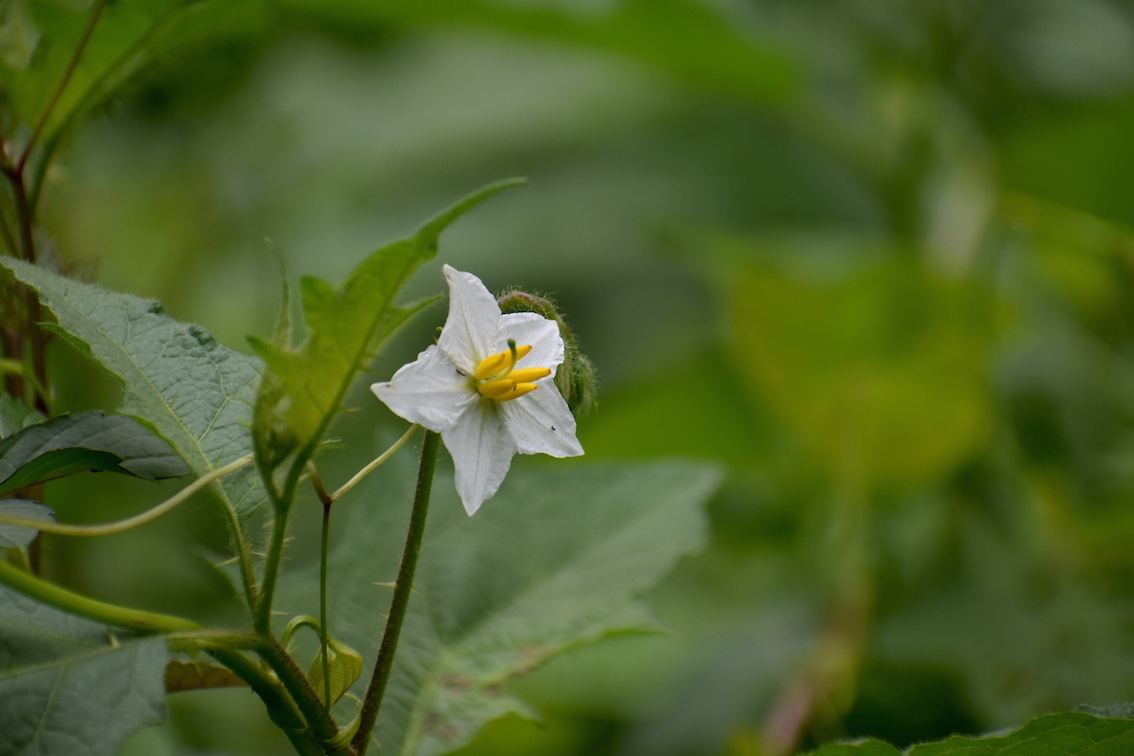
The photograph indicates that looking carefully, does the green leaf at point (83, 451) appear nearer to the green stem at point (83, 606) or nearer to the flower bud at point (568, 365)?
the green stem at point (83, 606)

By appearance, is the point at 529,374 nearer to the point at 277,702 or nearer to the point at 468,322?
the point at 468,322

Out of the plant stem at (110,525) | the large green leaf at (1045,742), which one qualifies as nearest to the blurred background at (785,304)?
the plant stem at (110,525)

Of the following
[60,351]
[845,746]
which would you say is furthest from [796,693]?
[60,351]

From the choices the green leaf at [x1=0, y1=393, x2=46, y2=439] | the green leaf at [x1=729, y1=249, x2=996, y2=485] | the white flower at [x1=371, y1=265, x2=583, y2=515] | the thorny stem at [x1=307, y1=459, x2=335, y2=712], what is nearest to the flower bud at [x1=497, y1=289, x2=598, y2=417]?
the white flower at [x1=371, y1=265, x2=583, y2=515]

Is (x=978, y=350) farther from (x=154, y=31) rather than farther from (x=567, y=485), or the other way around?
(x=154, y=31)

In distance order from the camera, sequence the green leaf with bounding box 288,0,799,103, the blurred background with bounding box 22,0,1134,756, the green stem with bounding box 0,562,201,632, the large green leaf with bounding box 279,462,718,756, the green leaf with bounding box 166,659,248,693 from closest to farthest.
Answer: the green stem with bounding box 0,562,201,632 < the green leaf with bounding box 166,659,248,693 < the large green leaf with bounding box 279,462,718,756 < the blurred background with bounding box 22,0,1134,756 < the green leaf with bounding box 288,0,799,103

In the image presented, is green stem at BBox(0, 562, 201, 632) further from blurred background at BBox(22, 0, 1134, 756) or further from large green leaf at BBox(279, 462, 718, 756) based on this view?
blurred background at BBox(22, 0, 1134, 756)

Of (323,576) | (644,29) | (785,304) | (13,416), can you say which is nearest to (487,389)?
(323,576)
